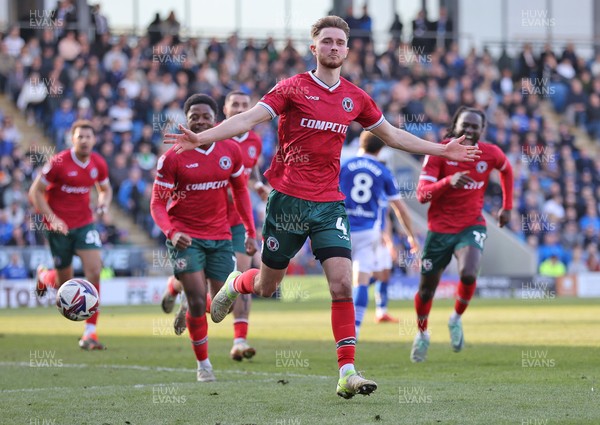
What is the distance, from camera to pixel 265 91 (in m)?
31.9

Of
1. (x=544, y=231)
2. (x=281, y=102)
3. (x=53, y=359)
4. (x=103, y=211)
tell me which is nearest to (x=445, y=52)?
(x=544, y=231)

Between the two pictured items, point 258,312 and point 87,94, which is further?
point 87,94

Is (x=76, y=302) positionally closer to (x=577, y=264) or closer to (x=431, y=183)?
(x=431, y=183)

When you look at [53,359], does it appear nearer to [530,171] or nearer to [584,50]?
[530,171]

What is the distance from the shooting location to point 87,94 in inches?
1160

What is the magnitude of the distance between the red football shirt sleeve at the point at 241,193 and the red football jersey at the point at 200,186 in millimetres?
12

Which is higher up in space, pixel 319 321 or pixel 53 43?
pixel 53 43

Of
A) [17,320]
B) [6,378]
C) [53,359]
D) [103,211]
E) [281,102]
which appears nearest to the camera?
[281,102]

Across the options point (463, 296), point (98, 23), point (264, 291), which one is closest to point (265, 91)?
point (98, 23)

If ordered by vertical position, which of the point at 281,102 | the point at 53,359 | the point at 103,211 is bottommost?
the point at 53,359

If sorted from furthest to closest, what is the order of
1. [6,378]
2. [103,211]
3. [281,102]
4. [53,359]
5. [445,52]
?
[445,52] → [103,211] → [53,359] → [6,378] → [281,102]

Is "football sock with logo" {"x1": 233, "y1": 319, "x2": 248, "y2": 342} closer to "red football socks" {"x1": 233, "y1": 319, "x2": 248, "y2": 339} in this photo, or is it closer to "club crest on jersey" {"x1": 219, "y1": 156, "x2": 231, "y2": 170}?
"red football socks" {"x1": 233, "y1": 319, "x2": 248, "y2": 339}

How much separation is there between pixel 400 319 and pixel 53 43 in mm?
15024

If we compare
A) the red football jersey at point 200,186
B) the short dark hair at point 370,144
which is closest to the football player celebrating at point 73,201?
the short dark hair at point 370,144
